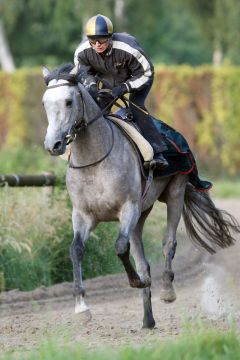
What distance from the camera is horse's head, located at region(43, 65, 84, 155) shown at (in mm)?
7719

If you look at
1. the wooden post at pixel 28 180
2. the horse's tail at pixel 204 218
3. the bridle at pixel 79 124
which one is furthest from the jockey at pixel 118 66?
the wooden post at pixel 28 180

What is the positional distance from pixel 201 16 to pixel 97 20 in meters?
27.0

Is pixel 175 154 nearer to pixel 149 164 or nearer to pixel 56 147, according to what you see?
pixel 149 164

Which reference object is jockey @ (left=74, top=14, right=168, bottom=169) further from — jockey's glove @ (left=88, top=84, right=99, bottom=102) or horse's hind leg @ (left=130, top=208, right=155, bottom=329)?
horse's hind leg @ (left=130, top=208, right=155, bottom=329)

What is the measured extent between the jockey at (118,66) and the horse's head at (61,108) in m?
0.42

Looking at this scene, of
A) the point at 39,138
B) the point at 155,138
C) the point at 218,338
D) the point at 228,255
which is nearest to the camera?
the point at 218,338

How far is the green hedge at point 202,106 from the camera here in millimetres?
24938

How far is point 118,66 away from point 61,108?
115 cm

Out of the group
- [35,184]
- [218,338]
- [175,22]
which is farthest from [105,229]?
[175,22]

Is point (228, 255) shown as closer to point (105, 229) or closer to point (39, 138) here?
point (105, 229)

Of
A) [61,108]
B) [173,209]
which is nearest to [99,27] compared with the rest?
[61,108]

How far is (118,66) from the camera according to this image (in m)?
8.89

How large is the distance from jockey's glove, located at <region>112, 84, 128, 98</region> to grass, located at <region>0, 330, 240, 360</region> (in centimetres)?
264

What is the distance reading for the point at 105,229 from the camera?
1188 centimetres
